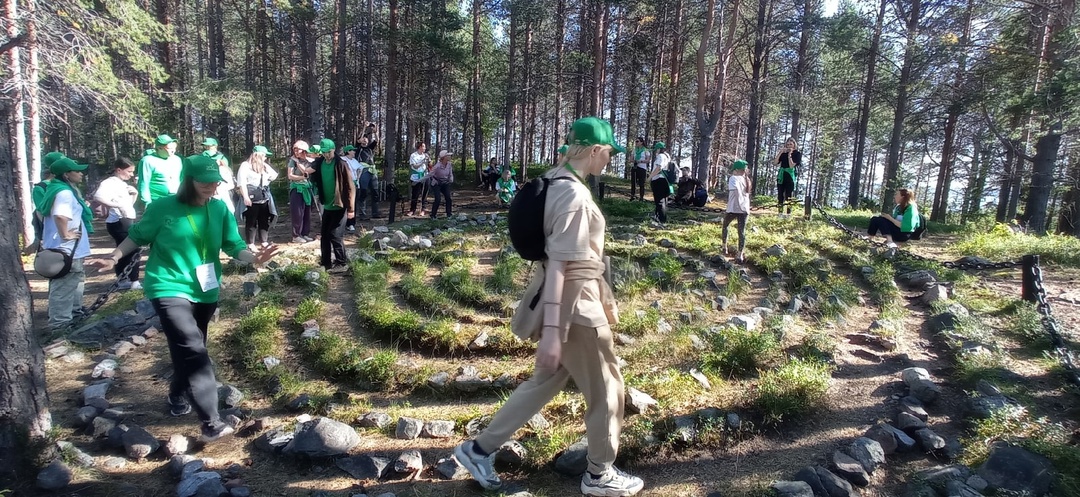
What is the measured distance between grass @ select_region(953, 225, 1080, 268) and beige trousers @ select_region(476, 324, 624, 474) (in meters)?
9.23

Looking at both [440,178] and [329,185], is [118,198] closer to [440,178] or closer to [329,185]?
[329,185]

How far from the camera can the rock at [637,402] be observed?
12.9ft

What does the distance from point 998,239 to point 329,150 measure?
11506mm

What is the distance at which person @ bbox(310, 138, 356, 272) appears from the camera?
24.0ft

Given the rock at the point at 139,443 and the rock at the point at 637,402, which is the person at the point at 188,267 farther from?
the rock at the point at 637,402

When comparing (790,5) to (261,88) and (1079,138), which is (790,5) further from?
(261,88)

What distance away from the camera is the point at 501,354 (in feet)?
17.4

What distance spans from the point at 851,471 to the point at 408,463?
2.57 meters

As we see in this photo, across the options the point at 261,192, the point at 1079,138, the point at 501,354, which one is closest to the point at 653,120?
the point at 1079,138

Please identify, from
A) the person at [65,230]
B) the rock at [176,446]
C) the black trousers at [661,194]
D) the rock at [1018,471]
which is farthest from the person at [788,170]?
the person at [65,230]

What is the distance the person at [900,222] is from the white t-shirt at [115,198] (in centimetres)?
1181

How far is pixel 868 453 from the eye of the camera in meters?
3.36

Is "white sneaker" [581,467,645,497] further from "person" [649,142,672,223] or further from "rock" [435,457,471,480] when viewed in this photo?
"person" [649,142,672,223]

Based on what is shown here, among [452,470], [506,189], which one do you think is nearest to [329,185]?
[452,470]
